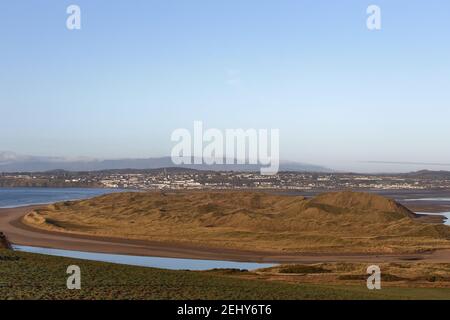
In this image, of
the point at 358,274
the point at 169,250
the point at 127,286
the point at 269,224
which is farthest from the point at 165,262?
the point at 269,224

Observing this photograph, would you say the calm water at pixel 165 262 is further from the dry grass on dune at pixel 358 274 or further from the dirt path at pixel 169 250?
the dry grass on dune at pixel 358 274

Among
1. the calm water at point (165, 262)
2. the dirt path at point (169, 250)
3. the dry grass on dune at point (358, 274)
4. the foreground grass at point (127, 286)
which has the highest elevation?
the foreground grass at point (127, 286)

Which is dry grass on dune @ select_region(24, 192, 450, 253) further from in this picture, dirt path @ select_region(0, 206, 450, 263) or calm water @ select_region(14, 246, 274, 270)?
calm water @ select_region(14, 246, 274, 270)

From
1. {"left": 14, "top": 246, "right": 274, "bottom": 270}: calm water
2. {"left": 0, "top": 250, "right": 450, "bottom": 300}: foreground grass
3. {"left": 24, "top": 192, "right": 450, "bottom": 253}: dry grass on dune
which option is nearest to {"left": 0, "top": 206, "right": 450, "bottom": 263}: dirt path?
{"left": 14, "top": 246, "right": 274, "bottom": 270}: calm water

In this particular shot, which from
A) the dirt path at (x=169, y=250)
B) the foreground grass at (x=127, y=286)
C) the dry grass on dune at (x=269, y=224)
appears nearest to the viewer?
the foreground grass at (x=127, y=286)

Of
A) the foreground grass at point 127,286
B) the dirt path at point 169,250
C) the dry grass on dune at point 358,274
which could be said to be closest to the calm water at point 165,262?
the dirt path at point 169,250

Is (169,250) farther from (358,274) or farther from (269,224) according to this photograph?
(358,274)
